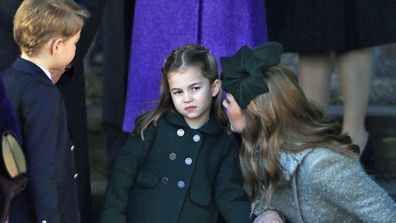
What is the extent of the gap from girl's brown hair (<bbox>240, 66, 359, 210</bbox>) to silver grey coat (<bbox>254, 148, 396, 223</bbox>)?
0.13ft

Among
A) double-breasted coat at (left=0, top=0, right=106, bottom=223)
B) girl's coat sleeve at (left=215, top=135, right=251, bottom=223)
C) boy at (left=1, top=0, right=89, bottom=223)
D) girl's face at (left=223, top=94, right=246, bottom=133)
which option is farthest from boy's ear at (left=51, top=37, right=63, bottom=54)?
girl's coat sleeve at (left=215, top=135, right=251, bottom=223)

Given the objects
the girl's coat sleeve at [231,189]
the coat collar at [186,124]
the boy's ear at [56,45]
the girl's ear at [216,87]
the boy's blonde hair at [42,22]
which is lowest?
the girl's coat sleeve at [231,189]

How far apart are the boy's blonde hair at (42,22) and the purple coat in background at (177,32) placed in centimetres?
64

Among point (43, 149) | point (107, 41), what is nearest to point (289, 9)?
point (107, 41)

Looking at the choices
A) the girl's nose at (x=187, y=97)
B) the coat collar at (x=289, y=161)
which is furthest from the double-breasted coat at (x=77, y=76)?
the coat collar at (x=289, y=161)

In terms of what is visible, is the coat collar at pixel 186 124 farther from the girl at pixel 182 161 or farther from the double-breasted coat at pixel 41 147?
the double-breasted coat at pixel 41 147

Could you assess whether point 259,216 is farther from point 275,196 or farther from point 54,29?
point 54,29

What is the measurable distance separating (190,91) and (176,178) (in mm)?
330

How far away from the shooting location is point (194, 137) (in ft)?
13.4

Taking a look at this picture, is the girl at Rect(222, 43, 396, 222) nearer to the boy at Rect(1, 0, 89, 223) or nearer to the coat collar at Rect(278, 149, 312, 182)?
the coat collar at Rect(278, 149, 312, 182)

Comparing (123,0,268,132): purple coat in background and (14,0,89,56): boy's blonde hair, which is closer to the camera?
(14,0,89,56): boy's blonde hair

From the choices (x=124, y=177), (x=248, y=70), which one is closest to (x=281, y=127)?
(x=248, y=70)

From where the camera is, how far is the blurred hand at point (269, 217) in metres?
3.95

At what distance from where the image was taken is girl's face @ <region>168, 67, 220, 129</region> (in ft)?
13.2
